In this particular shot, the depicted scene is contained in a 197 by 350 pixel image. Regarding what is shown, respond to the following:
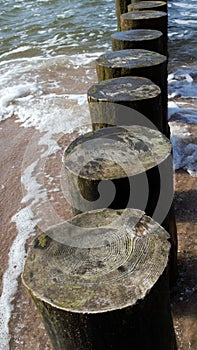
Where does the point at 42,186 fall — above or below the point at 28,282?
below

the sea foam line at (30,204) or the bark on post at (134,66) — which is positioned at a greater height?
the bark on post at (134,66)

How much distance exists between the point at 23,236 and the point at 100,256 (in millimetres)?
2052

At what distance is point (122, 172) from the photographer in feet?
6.85

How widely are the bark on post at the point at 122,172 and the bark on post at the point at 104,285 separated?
34cm

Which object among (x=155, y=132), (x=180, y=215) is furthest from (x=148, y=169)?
(x=180, y=215)

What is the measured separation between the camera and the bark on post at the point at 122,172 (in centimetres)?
207

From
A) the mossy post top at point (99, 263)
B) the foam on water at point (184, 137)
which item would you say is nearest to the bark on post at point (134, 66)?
the foam on water at point (184, 137)

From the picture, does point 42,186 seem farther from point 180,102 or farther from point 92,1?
point 92,1

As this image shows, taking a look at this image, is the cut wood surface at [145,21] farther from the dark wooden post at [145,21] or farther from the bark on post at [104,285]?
the bark on post at [104,285]

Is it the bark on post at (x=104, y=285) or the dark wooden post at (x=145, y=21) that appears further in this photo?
the dark wooden post at (x=145, y=21)

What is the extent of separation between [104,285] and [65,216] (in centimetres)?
229

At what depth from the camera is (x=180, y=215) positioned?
349 centimetres

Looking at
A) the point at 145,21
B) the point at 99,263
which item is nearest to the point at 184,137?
the point at 145,21

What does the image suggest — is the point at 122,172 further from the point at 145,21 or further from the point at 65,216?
the point at 145,21
